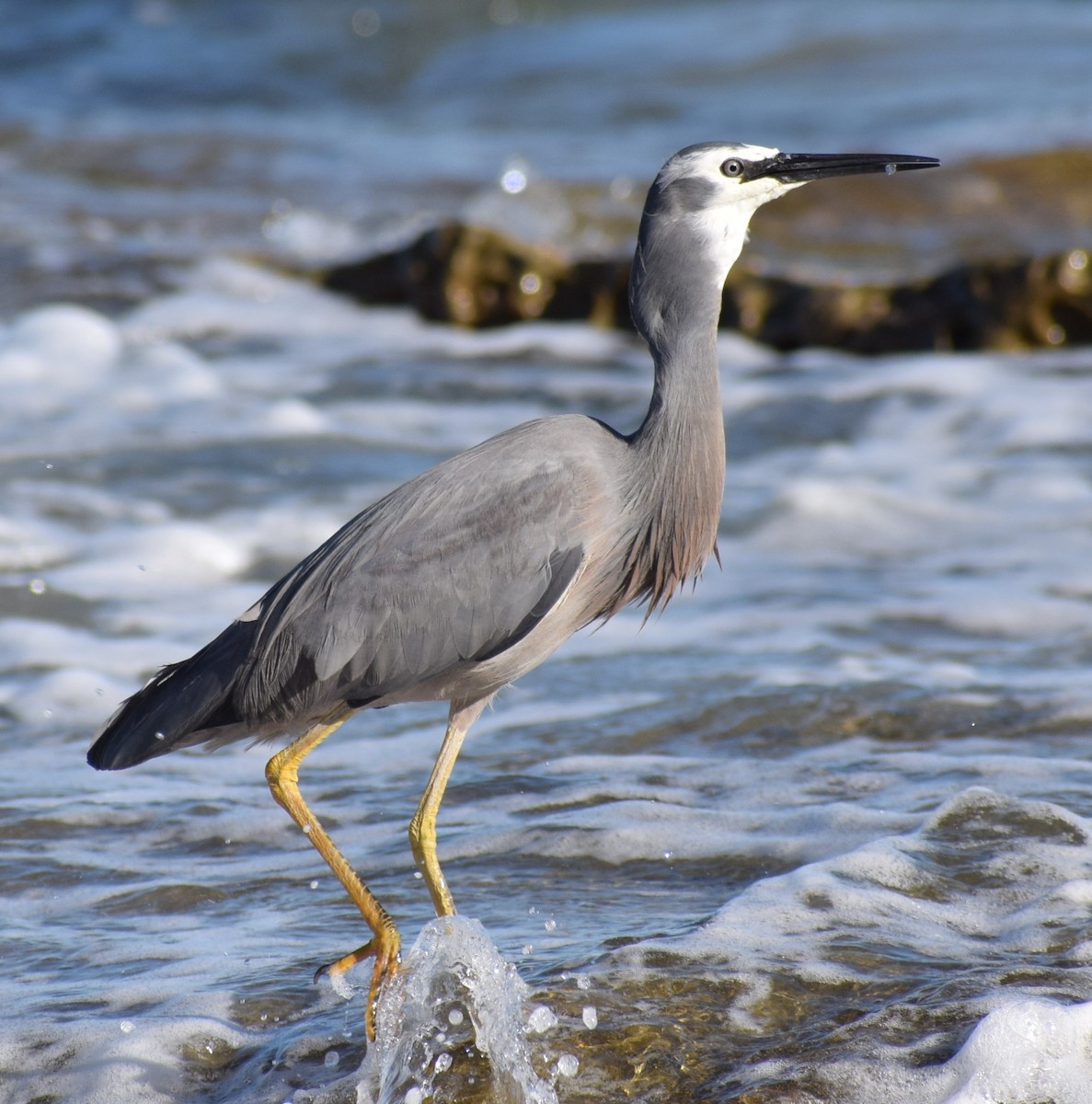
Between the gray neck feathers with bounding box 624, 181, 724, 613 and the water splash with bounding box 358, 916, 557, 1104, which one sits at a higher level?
the gray neck feathers with bounding box 624, 181, 724, 613

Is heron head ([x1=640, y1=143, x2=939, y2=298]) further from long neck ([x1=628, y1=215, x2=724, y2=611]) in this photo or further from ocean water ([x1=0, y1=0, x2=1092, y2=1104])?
ocean water ([x1=0, y1=0, x2=1092, y2=1104])

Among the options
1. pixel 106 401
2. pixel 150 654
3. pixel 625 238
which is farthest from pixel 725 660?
pixel 625 238

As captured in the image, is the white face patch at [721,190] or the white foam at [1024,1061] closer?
the white foam at [1024,1061]

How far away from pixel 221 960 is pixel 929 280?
820 centimetres

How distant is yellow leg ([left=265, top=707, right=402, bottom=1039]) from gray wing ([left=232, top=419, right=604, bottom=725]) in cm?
10

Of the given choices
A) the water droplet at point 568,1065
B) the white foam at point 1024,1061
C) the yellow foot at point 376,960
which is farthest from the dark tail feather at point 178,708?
the white foam at point 1024,1061

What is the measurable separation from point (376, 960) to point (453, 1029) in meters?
0.36

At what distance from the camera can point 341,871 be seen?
414cm

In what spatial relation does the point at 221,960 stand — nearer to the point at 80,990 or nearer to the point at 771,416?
the point at 80,990

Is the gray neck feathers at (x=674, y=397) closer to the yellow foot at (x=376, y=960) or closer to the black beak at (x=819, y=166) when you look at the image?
the black beak at (x=819, y=166)

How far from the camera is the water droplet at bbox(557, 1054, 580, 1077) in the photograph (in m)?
3.53

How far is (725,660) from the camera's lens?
6.52 metres

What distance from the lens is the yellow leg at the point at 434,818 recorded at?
4215 millimetres

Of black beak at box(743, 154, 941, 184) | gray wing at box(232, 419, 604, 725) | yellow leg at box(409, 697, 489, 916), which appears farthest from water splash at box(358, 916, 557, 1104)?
black beak at box(743, 154, 941, 184)
